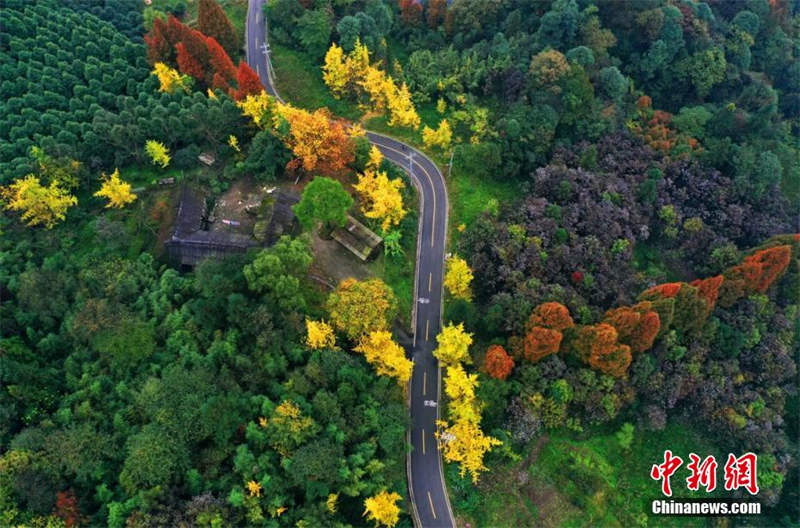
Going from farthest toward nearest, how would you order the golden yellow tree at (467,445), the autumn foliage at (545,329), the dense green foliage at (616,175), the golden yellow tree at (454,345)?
the dense green foliage at (616,175)
the golden yellow tree at (454,345)
the autumn foliage at (545,329)
the golden yellow tree at (467,445)

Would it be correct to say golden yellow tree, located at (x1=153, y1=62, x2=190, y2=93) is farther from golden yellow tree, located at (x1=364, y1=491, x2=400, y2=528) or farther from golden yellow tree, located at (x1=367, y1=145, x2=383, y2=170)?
golden yellow tree, located at (x1=364, y1=491, x2=400, y2=528)


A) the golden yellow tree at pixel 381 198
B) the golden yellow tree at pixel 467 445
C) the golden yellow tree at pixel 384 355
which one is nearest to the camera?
the golden yellow tree at pixel 467 445

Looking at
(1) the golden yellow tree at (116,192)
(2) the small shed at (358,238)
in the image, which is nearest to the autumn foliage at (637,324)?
(2) the small shed at (358,238)

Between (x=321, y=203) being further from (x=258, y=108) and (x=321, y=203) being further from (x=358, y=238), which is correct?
(x=258, y=108)

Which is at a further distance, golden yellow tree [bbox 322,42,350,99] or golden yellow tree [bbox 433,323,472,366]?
golden yellow tree [bbox 322,42,350,99]

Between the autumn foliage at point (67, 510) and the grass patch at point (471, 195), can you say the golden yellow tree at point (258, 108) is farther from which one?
the autumn foliage at point (67, 510)

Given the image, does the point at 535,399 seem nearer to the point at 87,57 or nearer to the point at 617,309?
the point at 617,309

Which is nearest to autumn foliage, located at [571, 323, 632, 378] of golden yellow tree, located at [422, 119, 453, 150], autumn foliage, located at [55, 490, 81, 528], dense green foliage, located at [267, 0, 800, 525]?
dense green foliage, located at [267, 0, 800, 525]

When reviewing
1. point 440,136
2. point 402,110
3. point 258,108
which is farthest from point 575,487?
point 258,108
